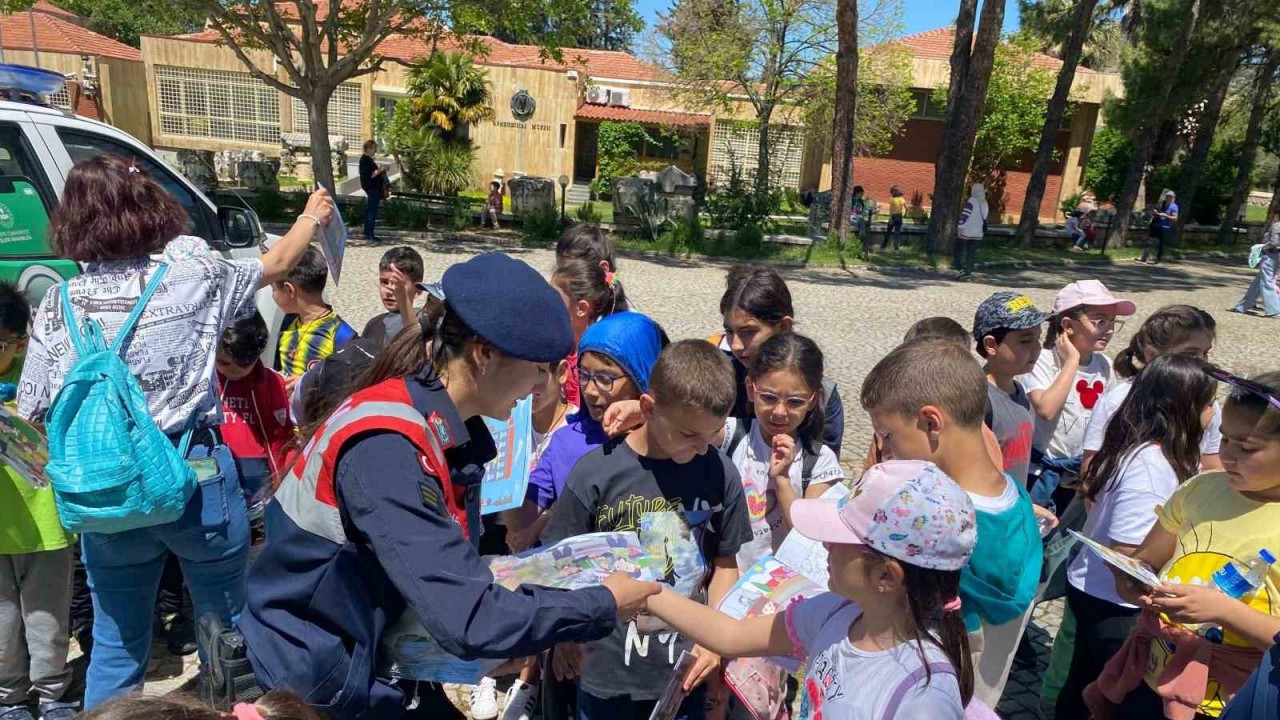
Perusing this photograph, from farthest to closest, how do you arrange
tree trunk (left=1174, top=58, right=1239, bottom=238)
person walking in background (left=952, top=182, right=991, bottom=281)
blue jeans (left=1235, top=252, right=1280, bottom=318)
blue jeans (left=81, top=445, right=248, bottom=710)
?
tree trunk (left=1174, top=58, right=1239, bottom=238) < person walking in background (left=952, top=182, right=991, bottom=281) < blue jeans (left=1235, top=252, right=1280, bottom=318) < blue jeans (left=81, top=445, right=248, bottom=710)

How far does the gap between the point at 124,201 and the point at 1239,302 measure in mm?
17036

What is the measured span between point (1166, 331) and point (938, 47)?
3056 centimetres

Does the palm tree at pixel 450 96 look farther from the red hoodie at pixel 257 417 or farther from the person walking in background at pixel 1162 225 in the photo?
the red hoodie at pixel 257 417

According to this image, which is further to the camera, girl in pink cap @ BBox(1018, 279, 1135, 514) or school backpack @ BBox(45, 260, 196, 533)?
girl in pink cap @ BBox(1018, 279, 1135, 514)

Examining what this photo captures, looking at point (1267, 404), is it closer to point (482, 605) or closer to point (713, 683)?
point (713, 683)

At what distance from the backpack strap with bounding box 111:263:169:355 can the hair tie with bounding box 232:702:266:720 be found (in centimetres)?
153

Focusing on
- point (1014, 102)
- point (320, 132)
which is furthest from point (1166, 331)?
point (1014, 102)

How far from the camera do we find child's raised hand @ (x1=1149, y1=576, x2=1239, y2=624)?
2184 millimetres

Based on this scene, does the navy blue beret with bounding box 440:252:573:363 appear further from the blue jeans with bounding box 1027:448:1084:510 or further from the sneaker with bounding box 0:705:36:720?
the blue jeans with bounding box 1027:448:1084:510

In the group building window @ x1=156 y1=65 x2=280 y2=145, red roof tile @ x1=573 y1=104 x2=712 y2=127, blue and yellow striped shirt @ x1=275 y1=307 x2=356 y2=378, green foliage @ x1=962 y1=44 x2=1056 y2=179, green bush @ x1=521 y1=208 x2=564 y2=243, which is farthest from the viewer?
red roof tile @ x1=573 y1=104 x2=712 y2=127

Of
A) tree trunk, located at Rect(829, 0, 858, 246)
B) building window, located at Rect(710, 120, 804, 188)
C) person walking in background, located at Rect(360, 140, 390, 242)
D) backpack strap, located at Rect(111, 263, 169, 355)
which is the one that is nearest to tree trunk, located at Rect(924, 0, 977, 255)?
tree trunk, located at Rect(829, 0, 858, 246)

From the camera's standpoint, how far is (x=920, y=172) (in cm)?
3050

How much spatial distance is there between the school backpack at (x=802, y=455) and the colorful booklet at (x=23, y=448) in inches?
88.9

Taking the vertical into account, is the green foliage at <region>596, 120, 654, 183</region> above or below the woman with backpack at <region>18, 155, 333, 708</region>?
above
